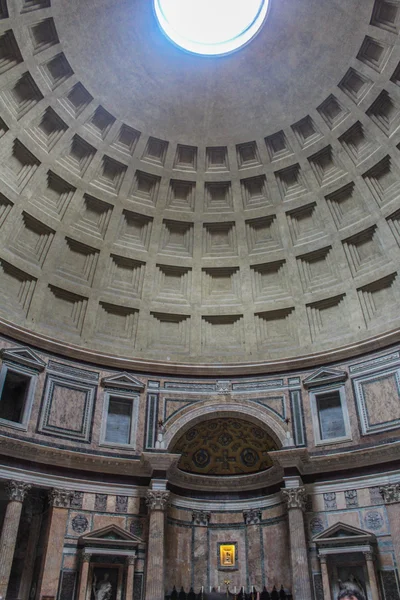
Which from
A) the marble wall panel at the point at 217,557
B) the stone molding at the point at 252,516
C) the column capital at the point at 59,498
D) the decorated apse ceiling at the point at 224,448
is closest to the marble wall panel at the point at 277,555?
the stone molding at the point at 252,516

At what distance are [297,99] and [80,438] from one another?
17420 mm

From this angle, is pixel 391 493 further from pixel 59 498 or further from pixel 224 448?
pixel 59 498

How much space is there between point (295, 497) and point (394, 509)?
11.3 feet

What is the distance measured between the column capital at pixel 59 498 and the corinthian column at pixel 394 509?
11.5 m

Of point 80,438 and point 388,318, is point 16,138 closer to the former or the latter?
point 80,438

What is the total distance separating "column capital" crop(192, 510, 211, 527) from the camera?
21750mm

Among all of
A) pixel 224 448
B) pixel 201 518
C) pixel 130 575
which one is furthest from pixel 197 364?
pixel 130 575

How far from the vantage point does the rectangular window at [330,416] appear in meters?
21.3

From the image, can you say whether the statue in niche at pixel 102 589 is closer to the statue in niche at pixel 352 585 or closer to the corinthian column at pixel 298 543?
the corinthian column at pixel 298 543

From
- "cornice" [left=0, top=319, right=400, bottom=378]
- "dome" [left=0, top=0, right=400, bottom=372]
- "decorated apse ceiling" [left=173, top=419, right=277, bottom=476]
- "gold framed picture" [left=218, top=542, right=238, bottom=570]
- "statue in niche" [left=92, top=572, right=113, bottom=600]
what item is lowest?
"statue in niche" [left=92, top=572, right=113, bottom=600]

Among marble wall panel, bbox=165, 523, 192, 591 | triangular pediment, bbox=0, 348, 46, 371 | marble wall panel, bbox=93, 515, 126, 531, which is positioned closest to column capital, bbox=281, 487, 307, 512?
marble wall panel, bbox=165, 523, 192, 591

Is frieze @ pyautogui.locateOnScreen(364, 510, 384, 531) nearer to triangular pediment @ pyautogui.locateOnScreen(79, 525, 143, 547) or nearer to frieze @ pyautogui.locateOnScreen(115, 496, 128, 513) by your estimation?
triangular pediment @ pyautogui.locateOnScreen(79, 525, 143, 547)

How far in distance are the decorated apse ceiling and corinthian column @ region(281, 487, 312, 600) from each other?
116 inches

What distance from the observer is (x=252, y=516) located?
21.7 m
